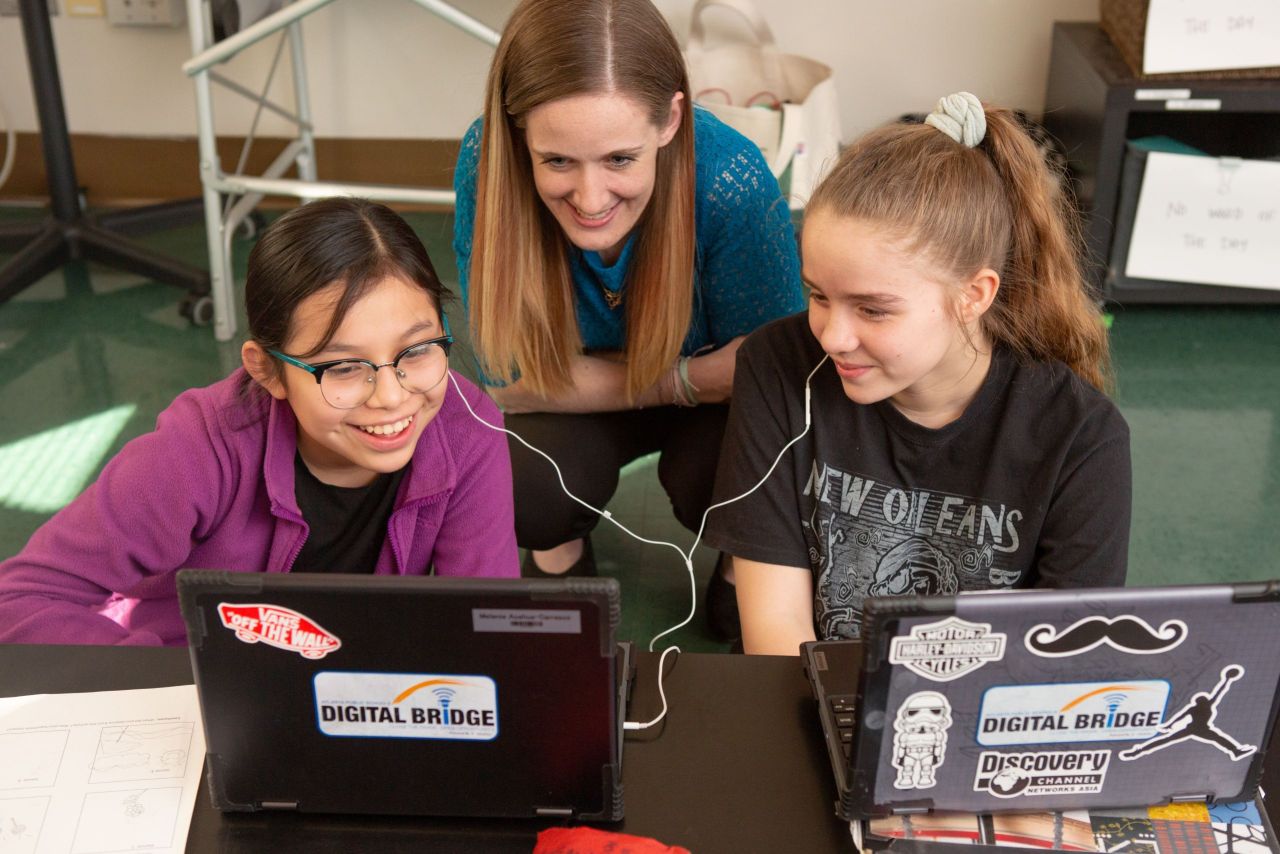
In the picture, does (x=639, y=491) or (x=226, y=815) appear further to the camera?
(x=639, y=491)

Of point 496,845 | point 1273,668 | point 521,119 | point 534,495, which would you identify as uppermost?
point 521,119

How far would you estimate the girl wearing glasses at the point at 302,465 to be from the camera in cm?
103

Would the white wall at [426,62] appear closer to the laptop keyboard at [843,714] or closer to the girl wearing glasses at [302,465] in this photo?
the girl wearing glasses at [302,465]

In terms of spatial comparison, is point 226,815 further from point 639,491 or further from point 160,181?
point 160,181

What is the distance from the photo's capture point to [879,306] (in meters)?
1.03

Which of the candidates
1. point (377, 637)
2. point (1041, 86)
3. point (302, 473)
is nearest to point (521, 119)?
point (302, 473)

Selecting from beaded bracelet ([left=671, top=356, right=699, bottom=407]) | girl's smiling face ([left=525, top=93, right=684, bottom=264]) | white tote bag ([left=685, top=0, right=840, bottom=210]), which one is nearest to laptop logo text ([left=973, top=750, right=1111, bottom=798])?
girl's smiling face ([left=525, top=93, right=684, bottom=264])

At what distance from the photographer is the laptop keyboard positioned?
82 centimetres

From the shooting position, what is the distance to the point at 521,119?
134cm

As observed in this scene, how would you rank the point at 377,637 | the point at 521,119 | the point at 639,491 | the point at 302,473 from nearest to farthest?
the point at 377,637 < the point at 302,473 < the point at 521,119 < the point at 639,491

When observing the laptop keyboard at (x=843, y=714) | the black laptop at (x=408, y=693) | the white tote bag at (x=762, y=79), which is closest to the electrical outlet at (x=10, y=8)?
the white tote bag at (x=762, y=79)

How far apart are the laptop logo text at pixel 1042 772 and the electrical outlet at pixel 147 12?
2803mm

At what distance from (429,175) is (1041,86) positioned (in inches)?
59.2

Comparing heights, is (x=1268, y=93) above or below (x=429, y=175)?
above
